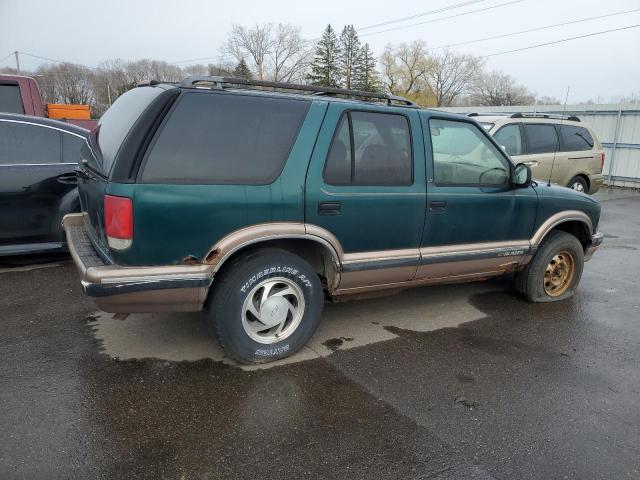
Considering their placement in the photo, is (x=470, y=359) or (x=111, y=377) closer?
(x=111, y=377)

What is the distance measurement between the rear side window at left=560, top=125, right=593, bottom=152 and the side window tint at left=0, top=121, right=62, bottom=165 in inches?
339

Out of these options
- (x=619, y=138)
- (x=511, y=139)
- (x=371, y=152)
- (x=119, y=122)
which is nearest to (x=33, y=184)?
(x=119, y=122)

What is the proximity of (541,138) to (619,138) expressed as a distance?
852 centimetres

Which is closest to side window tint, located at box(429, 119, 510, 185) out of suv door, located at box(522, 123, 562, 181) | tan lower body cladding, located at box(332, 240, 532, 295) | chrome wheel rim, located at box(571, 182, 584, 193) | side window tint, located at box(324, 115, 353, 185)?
tan lower body cladding, located at box(332, 240, 532, 295)

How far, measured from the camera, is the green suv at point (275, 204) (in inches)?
117

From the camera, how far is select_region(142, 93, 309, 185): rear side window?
2980mm

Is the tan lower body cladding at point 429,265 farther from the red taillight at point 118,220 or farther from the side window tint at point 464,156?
the red taillight at point 118,220

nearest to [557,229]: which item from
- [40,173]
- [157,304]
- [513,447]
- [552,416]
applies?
[552,416]

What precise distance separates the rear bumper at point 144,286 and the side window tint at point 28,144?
2546 mm

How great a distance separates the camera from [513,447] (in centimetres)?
269

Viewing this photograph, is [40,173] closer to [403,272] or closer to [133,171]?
[133,171]

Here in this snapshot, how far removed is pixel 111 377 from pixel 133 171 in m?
1.38

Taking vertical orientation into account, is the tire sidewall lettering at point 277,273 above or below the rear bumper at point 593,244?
above

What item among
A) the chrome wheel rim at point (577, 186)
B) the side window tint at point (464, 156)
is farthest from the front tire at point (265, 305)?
the chrome wheel rim at point (577, 186)
